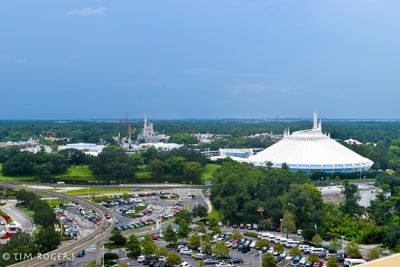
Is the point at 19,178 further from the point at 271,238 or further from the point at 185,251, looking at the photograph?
the point at 271,238

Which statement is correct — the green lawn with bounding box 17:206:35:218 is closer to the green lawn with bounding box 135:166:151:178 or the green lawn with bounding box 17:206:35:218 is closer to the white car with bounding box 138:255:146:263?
the white car with bounding box 138:255:146:263

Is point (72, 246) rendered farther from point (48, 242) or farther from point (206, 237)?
point (206, 237)

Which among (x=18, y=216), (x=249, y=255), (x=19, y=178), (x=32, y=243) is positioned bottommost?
(x=19, y=178)

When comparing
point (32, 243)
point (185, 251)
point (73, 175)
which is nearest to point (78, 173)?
point (73, 175)

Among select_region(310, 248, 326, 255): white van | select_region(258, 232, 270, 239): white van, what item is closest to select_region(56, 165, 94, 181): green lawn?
select_region(258, 232, 270, 239): white van

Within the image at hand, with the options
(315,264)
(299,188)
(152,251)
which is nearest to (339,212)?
(299,188)

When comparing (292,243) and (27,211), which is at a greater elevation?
(292,243)

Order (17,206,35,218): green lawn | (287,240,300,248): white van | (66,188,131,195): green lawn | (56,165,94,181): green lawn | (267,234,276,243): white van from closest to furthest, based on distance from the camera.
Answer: (287,240,300,248): white van < (267,234,276,243): white van < (17,206,35,218): green lawn < (66,188,131,195): green lawn < (56,165,94,181): green lawn

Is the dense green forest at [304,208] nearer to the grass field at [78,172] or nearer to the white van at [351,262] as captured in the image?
the white van at [351,262]
